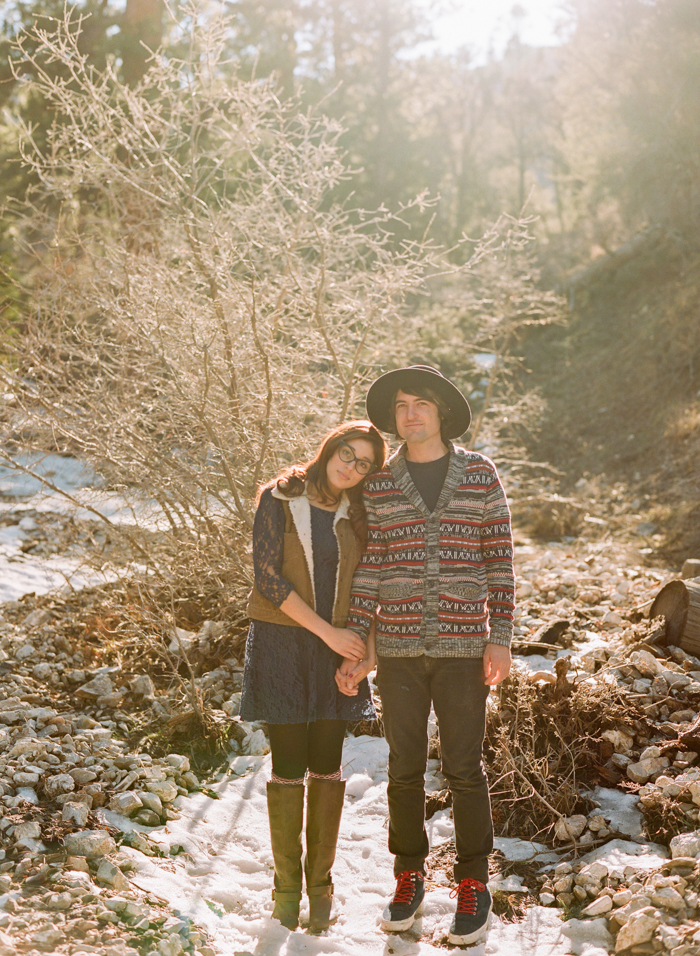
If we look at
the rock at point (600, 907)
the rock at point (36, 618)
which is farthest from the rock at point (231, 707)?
the rock at point (600, 907)

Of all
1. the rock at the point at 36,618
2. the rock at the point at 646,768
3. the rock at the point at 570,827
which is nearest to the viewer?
the rock at the point at 570,827

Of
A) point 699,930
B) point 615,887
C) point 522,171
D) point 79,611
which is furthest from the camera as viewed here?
point 522,171

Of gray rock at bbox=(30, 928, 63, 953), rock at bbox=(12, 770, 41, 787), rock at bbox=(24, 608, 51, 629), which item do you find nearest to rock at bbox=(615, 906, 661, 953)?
gray rock at bbox=(30, 928, 63, 953)

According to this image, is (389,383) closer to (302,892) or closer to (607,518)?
(302,892)

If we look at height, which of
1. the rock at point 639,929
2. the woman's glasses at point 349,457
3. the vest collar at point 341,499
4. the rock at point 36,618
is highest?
the woman's glasses at point 349,457

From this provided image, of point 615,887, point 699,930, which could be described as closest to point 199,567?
point 615,887

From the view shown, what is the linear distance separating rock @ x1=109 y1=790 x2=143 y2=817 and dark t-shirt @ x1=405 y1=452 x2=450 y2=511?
1.78 m

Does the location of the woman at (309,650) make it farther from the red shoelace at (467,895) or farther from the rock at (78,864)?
the rock at (78,864)

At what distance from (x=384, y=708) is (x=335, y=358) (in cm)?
281

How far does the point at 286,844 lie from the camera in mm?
2670

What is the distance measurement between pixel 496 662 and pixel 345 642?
1.63 ft

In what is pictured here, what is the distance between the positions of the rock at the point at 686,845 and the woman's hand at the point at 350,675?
1.30 metres

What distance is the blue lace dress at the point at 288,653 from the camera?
8.57 ft

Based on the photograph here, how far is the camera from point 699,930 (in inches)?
91.4
